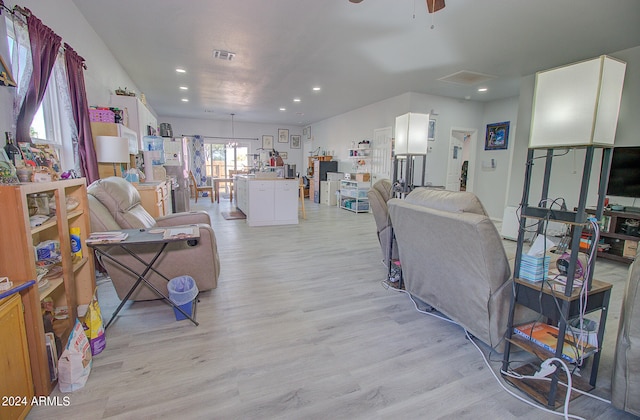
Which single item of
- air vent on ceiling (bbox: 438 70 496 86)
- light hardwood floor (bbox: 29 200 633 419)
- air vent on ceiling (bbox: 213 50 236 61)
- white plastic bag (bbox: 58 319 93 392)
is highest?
air vent on ceiling (bbox: 213 50 236 61)

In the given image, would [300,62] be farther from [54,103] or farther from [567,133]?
[567,133]

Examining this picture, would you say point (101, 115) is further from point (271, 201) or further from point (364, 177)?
point (364, 177)

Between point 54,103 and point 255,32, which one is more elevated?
point 255,32

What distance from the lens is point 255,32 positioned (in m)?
3.28

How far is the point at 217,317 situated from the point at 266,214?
335 cm

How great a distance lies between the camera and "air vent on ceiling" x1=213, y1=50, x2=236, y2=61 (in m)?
3.87

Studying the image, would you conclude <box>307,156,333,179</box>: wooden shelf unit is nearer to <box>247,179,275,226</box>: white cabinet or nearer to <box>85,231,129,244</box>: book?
<box>247,179,275,226</box>: white cabinet

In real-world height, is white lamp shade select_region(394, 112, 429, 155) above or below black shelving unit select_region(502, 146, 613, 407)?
above

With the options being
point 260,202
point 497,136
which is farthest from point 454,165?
point 260,202

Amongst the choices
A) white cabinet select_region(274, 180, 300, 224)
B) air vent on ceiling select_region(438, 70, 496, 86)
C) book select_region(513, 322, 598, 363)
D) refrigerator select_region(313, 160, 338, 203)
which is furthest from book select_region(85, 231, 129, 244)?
refrigerator select_region(313, 160, 338, 203)

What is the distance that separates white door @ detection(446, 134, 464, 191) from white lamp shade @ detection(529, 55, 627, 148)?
216 inches

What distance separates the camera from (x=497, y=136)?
6.35 metres

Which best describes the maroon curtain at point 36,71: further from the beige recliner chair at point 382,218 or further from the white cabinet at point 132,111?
the beige recliner chair at point 382,218

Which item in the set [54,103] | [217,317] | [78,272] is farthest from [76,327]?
[54,103]
